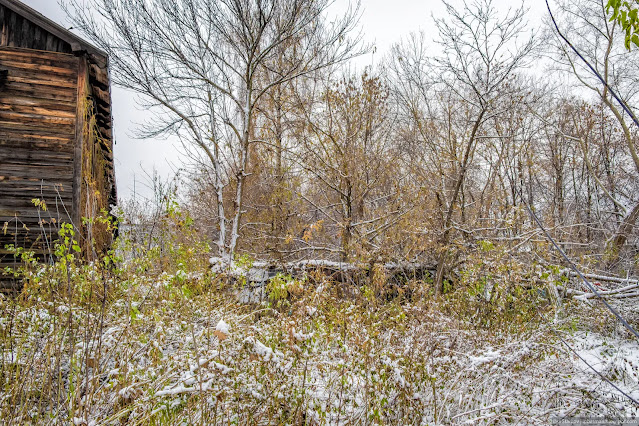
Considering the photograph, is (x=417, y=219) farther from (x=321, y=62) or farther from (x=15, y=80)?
(x=15, y=80)

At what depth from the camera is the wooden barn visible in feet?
22.9

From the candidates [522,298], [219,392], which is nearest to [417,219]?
[522,298]

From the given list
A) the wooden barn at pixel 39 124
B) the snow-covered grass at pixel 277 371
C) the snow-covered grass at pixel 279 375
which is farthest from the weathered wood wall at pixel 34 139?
the snow-covered grass at pixel 279 375

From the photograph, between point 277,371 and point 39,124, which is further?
point 39,124

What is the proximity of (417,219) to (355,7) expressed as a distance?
5456mm

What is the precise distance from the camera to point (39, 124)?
7242 mm

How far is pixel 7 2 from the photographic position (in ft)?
23.8

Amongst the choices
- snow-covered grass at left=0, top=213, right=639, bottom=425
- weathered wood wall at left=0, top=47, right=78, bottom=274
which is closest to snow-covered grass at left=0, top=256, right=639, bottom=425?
snow-covered grass at left=0, top=213, right=639, bottom=425

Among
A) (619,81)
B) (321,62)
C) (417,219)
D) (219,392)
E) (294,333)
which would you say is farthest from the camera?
(619,81)

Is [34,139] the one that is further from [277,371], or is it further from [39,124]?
[277,371]

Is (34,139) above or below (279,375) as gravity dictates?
above

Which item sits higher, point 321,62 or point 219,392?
point 321,62

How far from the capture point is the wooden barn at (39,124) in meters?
6.98

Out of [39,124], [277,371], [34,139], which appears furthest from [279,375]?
[39,124]
